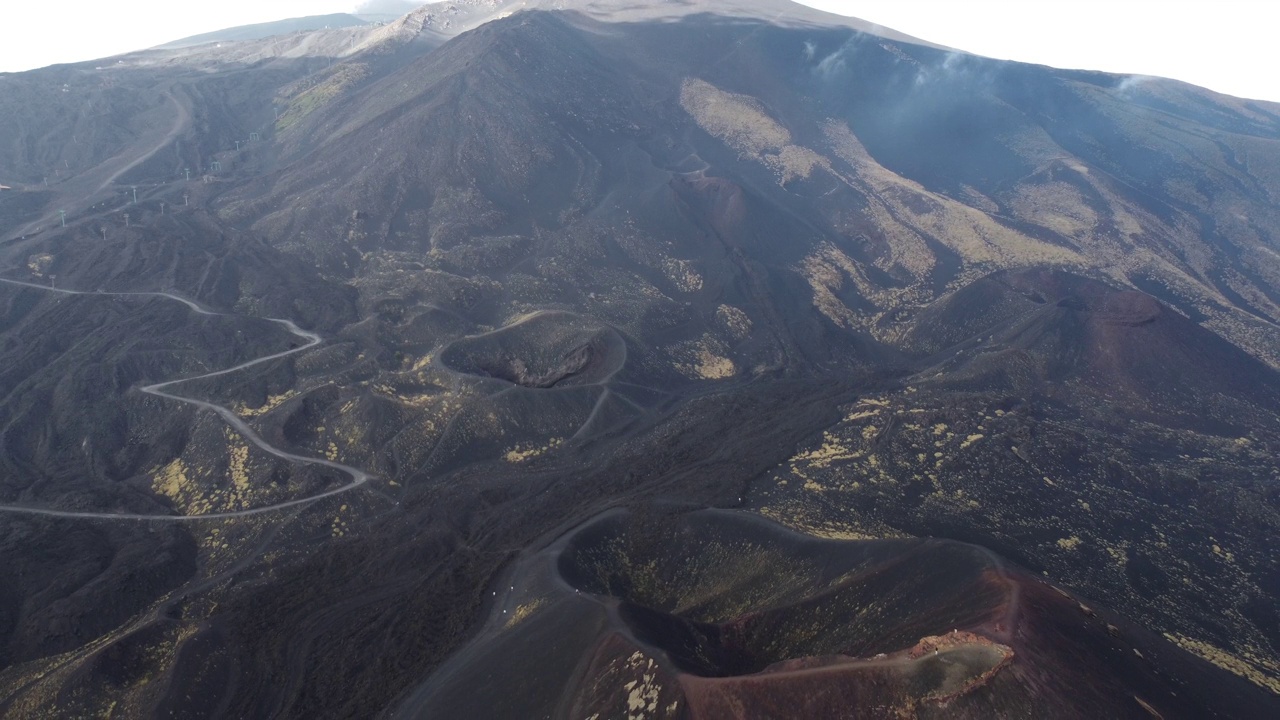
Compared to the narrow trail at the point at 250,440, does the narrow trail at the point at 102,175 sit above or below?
above

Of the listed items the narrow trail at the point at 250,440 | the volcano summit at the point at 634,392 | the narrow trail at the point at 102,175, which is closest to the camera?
the volcano summit at the point at 634,392

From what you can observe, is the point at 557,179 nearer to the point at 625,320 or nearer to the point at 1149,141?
A: the point at 625,320

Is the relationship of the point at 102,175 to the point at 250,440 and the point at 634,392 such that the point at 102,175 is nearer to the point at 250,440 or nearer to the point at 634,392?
the point at 250,440

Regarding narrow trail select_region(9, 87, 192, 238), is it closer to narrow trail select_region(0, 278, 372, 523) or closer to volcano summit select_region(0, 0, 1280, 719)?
volcano summit select_region(0, 0, 1280, 719)

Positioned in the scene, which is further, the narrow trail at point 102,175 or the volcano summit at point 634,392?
the narrow trail at point 102,175

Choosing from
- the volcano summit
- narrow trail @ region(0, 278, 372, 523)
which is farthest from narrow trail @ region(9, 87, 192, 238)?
narrow trail @ region(0, 278, 372, 523)

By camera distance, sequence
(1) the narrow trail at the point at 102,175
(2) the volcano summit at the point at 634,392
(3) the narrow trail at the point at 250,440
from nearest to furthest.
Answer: (2) the volcano summit at the point at 634,392, (3) the narrow trail at the point at 250,440, (1) the narrow trail at the point at 102,175

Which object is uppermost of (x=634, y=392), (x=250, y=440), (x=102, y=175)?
(x=102, y=175)

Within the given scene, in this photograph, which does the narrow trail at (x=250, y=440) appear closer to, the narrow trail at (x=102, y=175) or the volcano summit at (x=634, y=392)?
the volcano summit at (x=634, y=392)

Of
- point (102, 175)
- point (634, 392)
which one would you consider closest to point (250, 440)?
point (634, 392)

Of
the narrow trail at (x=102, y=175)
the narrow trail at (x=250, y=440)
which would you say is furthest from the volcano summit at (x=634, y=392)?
the narrow trail at (x=102, y=175)

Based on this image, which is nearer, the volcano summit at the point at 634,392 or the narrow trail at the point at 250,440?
the volcano summit at the point at 634,392

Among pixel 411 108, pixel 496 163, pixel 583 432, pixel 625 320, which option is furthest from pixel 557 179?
pixel 583 432
